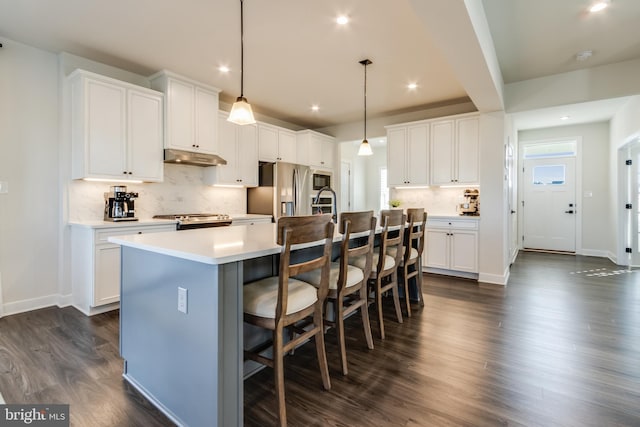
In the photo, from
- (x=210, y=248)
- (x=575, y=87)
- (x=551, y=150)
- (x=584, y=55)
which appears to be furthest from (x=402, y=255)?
(x=551, y=150)

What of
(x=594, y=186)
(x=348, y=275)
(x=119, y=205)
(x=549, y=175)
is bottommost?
(x=348, y=275)

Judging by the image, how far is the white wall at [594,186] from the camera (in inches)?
241

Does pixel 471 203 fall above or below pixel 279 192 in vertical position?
below

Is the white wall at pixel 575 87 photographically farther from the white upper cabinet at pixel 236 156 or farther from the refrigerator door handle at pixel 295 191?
the white upper cabinet at pixel 236 156

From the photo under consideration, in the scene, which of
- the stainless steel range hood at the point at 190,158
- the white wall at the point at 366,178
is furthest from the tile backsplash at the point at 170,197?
the white wall at the point at 366,178

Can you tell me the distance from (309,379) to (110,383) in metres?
1.21

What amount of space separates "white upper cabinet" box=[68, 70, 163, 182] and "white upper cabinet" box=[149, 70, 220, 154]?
13 centimetres

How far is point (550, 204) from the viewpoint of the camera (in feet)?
22.2

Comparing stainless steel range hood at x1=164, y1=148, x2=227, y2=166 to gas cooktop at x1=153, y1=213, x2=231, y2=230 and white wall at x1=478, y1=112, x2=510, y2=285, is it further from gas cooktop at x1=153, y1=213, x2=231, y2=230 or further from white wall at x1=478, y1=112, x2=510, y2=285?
white wall at x1=478, y1=112, x2=510, y2=285

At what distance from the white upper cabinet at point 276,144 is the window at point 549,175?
557 centimetres

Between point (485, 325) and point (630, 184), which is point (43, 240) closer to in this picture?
point (485, 325)

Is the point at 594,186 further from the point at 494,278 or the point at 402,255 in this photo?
the point at 402,255

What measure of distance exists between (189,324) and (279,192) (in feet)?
11.3

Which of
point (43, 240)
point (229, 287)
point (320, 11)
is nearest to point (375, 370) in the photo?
point (229, 287)
